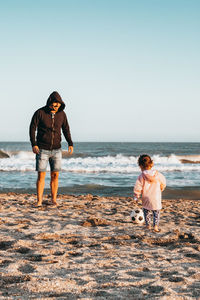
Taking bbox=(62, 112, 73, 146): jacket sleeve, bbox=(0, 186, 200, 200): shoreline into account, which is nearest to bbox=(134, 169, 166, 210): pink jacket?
bbox=(62, 112, 73, 146): jacket sleeve

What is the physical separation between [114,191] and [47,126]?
4.30 metres

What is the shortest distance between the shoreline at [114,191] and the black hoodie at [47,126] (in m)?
3.20

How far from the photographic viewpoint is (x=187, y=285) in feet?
8.79

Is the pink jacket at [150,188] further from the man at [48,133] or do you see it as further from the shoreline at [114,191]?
the shoreline at [114,191]

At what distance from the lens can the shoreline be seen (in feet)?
29.6

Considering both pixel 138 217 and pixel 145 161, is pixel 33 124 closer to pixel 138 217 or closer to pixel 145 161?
pixel 145 161

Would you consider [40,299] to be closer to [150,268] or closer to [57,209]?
[150,268]

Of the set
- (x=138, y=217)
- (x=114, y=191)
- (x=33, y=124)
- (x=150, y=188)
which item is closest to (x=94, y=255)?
(x=150, y=188)

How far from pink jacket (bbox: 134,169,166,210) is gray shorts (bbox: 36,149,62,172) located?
2.03 meters

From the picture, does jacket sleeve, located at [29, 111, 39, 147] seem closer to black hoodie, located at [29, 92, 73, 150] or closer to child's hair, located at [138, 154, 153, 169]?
black hoodie, located at [29, 92, 73, 150]

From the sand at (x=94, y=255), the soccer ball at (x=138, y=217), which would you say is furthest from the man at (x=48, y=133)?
the soccer ball at (x=138, y=217)

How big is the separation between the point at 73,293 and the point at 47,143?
3.90 metres

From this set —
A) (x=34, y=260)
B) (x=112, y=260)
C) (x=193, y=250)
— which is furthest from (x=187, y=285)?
(x=34, y=260)

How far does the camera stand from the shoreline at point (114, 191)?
355 inches
